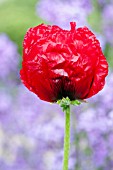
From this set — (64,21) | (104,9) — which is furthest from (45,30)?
(104,9)

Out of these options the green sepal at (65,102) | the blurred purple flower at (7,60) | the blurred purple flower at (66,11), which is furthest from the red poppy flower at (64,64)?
the blurred purple flower at (7,60)

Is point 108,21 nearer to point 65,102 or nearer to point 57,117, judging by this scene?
point 57,117

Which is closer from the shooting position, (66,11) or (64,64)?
(64,64)

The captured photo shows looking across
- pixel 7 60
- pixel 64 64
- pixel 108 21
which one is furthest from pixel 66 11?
pixel 64 64

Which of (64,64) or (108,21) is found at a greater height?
(108,21)

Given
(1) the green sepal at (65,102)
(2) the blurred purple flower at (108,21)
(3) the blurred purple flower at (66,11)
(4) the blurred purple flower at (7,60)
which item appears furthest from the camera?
(4) the blurred purple flower at (7,60)

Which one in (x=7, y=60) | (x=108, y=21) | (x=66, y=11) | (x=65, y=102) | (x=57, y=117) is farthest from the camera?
(x=7, y=60)

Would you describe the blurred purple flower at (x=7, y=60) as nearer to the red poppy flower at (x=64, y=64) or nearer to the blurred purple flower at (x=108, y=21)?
the blurred purple flower at (x=108, y=21)

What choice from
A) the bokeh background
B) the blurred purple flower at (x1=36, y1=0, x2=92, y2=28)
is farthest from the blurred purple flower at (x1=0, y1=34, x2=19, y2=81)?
the blurred purple flower at (x1=36, y1=0, x2=92, y2=28)
